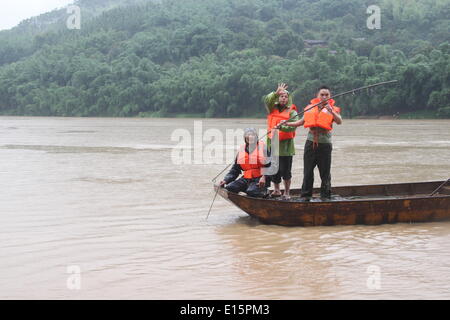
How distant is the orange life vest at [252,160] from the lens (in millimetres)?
7879

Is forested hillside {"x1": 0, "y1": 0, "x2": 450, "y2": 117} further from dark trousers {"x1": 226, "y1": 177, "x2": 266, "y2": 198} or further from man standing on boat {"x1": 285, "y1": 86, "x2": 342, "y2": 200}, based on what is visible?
dark trousers {"x1": 226, "y1": 177, "x2": 266, "y2": 198}

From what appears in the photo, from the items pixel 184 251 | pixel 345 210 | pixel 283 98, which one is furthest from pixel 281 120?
pixel 184 251

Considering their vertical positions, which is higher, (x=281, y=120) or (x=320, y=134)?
(x=281, y=120)

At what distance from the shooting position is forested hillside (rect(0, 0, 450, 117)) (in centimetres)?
5306

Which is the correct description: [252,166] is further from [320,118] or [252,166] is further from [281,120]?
[320,118]

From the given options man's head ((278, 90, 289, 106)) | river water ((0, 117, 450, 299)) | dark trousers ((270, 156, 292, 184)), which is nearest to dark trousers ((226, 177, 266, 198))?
dark trousers ((270, 156, 292, 184))

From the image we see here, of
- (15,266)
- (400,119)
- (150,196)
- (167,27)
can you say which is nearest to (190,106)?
(400,119)

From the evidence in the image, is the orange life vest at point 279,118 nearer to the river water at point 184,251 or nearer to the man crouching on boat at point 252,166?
the man crouching on boat at point 252,166

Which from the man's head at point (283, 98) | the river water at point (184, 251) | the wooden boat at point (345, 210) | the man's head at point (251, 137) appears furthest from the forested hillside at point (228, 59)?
the man's head at point (251, 137)

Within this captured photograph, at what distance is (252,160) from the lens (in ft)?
26.0

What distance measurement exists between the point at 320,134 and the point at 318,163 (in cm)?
37

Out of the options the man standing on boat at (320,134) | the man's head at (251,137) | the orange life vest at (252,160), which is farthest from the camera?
the orange life vest at (252,160)

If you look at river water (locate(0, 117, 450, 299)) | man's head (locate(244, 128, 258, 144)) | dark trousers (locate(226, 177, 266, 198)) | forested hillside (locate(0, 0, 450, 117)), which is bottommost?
river water (locate(0, 117, 450, 299))

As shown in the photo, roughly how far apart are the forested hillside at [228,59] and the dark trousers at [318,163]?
40126mm
